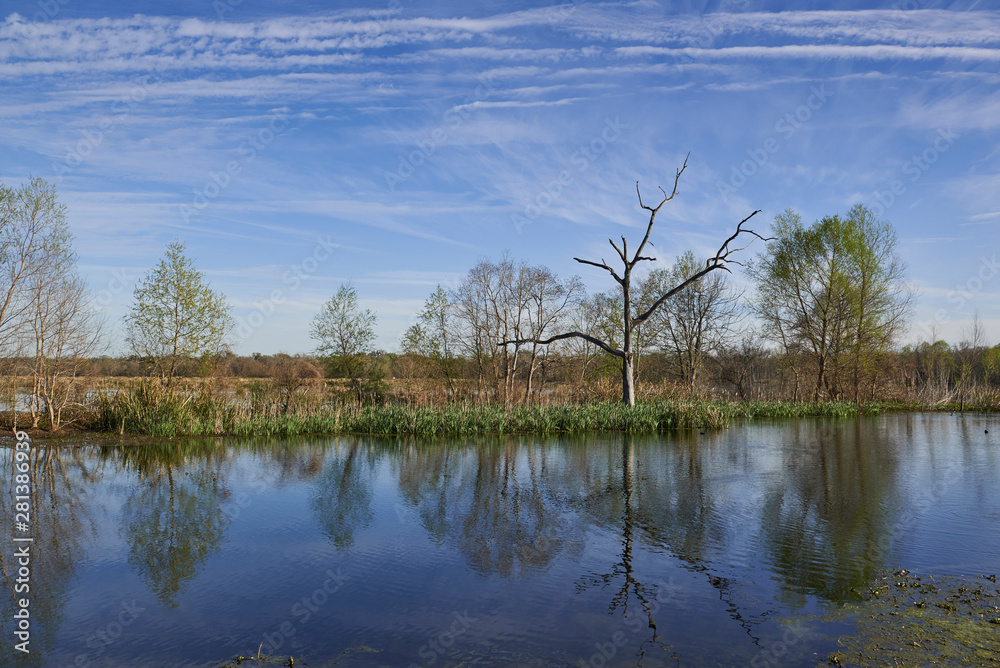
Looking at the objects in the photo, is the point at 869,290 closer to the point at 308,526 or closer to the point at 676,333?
the point at 676,333

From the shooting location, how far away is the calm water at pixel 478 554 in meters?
4.46

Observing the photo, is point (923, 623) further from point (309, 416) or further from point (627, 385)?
point (627, 385)

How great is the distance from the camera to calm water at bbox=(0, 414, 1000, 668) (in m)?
4.46

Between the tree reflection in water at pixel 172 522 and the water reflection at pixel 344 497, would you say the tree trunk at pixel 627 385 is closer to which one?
the water reflection at pixel 344 497

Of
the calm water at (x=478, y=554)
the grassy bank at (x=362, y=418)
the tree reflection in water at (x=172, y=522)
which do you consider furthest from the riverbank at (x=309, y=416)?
the tree reflection in water at (x=172, y=522)

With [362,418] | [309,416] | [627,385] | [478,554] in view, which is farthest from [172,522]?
[627,385]

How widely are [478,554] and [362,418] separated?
1223cm

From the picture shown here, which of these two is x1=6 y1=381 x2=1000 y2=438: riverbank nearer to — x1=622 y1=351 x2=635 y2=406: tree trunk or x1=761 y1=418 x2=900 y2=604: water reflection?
x1=622 y1=351 x2=635 y2=406: tree trunk

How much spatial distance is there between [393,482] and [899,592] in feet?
25.4

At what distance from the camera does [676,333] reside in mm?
32219

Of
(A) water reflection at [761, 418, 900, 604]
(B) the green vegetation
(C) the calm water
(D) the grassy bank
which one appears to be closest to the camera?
(B) the green vegetation

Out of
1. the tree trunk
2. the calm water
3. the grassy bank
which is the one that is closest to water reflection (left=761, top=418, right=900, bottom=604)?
the calm water

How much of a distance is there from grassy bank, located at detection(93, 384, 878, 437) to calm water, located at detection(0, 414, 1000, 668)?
3.56 metres

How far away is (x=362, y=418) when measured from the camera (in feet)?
59.5
